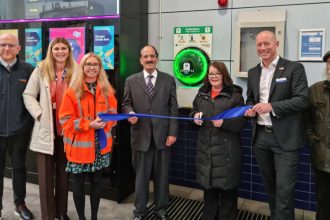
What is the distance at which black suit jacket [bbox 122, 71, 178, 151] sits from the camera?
10.0 feet

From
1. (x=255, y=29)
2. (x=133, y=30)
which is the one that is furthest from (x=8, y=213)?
(x=255, y=29)

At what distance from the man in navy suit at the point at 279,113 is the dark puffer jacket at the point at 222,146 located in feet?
0.57

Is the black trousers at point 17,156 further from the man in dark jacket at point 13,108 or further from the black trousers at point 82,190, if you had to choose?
the black trousers at point 82,190

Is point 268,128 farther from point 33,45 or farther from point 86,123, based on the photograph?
point 33,45

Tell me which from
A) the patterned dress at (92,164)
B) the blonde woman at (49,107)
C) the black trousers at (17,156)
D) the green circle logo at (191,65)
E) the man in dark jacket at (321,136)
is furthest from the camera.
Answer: the green circle logo at (191,65)

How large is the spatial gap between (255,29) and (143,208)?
207cm

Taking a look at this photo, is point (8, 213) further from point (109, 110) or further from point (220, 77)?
point (220, 77)

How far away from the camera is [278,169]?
2.63 meters

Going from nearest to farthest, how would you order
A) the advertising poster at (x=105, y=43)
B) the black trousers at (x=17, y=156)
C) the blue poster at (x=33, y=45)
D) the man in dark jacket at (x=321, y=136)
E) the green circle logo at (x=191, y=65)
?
the man in dark jacket at (x=321, y=136), the black trousers at (x=17, y=156), the advertising poster at (x=105, y=43), the green circle logo at (x=191, y=65), the blue poster at (x=33, y=45)

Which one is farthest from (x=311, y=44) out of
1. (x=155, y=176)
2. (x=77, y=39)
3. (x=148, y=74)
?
(x=77, y=39)

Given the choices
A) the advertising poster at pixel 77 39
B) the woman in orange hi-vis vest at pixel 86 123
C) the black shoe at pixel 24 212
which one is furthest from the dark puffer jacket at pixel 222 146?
the black shoe at pixel 24 212

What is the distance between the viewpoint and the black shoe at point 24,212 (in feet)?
10.5

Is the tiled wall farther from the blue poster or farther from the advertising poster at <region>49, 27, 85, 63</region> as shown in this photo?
the blue poster

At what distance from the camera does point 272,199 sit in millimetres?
2801
